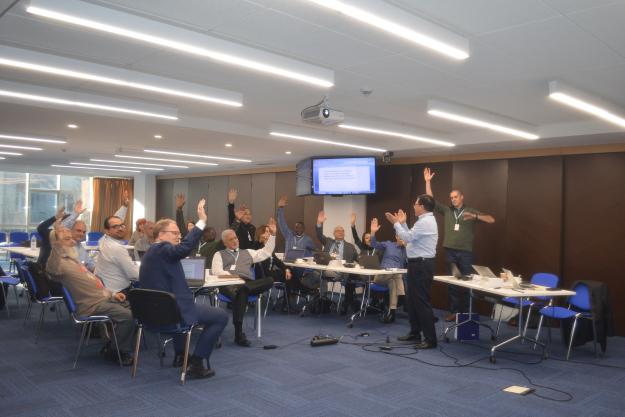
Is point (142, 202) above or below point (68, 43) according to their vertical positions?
below

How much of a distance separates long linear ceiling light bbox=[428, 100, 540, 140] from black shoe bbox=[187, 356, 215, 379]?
3535mm

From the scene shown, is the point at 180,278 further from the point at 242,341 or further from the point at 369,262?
the point at 369,262

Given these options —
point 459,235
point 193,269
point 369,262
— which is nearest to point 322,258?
point 369,262

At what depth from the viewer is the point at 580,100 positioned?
5102mm

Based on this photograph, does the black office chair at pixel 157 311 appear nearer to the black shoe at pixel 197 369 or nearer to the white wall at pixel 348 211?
the black shoe at pixel 197 369

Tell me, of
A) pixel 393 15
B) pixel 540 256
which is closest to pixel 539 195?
pixel 540 256

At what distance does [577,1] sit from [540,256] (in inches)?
222

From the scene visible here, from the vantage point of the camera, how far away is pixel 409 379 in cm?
488

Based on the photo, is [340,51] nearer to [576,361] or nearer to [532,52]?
[532,52]

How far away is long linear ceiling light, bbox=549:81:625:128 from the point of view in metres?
4.88

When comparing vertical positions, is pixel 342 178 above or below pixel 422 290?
above

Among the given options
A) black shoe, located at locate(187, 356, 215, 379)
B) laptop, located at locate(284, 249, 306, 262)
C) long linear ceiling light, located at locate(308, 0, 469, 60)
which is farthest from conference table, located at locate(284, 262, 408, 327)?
long linear ceiling light, located at locate(308, 0, 469, 60)

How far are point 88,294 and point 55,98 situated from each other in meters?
2.25

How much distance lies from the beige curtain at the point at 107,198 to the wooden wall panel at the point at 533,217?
38.2ft
